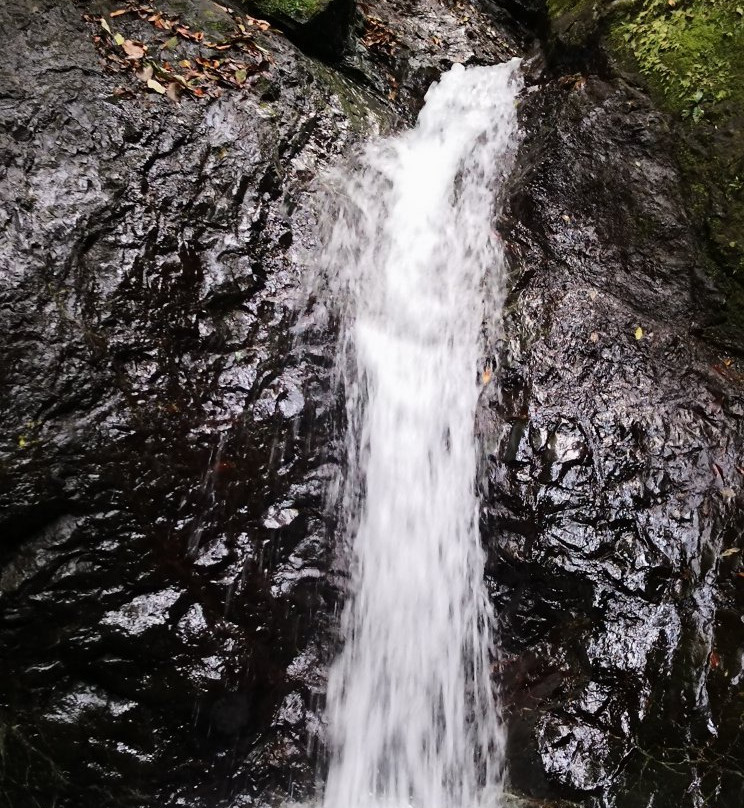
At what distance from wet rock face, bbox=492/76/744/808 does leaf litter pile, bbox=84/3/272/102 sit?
239cm

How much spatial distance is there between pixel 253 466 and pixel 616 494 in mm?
2078

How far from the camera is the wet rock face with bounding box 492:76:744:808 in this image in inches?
115

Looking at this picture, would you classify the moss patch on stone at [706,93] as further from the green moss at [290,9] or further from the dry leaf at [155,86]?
the dry leaf at [155,86]

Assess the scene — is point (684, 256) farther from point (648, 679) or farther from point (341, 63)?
point (341, 63)

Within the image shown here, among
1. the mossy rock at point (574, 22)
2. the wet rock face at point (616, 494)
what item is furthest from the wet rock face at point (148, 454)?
the mossy rock at point (574, 22)

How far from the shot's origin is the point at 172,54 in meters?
4.37

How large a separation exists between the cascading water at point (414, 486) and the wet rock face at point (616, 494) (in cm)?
20

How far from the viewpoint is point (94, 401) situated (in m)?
3.10

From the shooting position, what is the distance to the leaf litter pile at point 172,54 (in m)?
4.14

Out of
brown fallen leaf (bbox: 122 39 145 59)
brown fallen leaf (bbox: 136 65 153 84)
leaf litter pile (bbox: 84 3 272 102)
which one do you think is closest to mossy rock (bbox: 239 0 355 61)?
leaf litter pile (bbox: 84 3 272 102)

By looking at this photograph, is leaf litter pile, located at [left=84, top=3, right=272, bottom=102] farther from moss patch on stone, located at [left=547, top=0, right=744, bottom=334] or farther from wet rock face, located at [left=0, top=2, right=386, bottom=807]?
moss patch on stone, located at [left=547, top=0, right=744, bottom=334]

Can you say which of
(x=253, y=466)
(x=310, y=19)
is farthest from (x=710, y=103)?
(x=253, y=466)

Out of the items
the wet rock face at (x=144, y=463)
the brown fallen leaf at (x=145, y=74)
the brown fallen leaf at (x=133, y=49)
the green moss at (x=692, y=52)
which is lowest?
the wet rock face at (x=144, y=463)

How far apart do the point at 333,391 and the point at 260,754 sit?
202 cm
